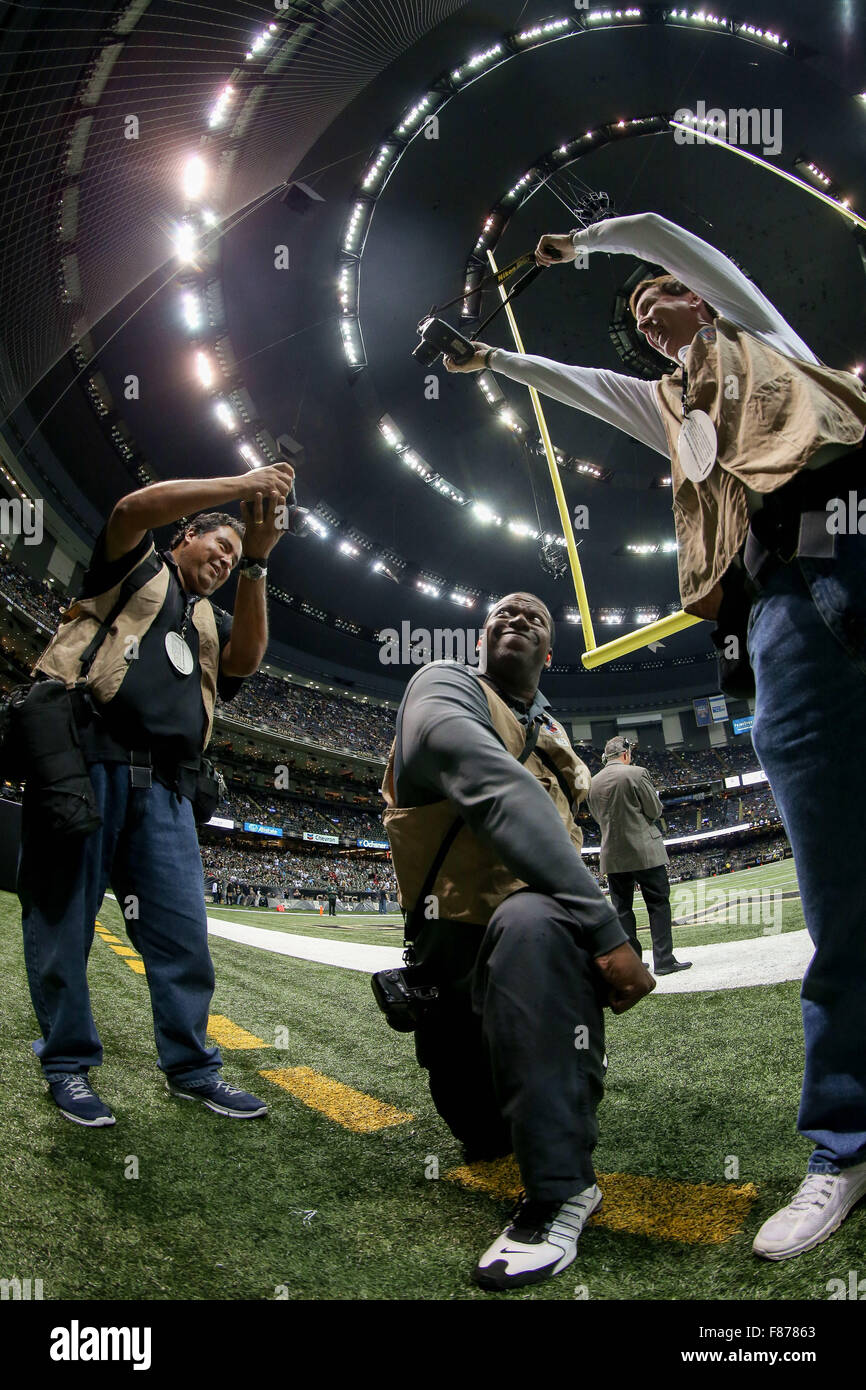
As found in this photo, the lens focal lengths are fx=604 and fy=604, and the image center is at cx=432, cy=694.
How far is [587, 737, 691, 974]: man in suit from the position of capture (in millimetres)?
4500

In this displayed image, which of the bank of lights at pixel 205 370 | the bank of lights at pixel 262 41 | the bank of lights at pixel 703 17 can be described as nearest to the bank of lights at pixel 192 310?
the bank of lights at pixel 205 370

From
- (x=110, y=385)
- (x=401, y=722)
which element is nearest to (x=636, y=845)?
(x=401, y=722)

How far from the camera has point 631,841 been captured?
462 centimetres

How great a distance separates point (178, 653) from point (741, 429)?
5.77 feet

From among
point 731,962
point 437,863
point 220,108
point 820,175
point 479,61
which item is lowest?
point 731,962

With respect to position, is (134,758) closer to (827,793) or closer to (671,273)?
(827,793)

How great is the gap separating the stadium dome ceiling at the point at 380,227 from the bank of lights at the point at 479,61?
0.43ft

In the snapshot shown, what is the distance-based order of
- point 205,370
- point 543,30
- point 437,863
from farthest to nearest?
point 205,370
point 543,30
point 437,863

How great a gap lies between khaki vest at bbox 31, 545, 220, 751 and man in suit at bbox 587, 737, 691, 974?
3.38m

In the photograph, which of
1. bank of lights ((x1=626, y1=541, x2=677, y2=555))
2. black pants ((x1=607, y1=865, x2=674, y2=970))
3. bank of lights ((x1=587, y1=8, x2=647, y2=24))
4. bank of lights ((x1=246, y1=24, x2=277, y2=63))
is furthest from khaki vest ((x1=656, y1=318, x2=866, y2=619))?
bank of lights ((x1=626, y1=541, x2=677, y2=555))

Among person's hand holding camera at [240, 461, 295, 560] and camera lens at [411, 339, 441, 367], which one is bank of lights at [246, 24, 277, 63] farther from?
person's hand holding camera at [240, 461, 295, 560]

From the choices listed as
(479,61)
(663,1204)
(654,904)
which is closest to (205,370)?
(479,61)

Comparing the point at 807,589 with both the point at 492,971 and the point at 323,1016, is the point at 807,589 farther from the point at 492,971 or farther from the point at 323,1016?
the point at 323,1016

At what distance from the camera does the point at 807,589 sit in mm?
1181
